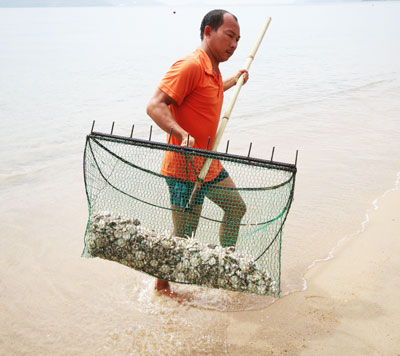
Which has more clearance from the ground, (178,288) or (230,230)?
(230,230)

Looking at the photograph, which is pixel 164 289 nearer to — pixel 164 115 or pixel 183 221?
pixel 183 221

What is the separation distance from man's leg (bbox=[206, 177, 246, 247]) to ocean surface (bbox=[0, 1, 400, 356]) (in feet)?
1.96

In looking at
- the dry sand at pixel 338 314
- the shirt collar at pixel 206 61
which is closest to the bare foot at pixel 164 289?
the dry sand at pixel 338 314

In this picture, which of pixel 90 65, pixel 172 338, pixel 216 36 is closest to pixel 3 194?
pixel 172 338

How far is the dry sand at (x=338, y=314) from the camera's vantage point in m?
2.63

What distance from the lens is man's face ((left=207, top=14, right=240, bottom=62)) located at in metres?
2.54

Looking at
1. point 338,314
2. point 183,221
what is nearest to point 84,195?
point 183,221

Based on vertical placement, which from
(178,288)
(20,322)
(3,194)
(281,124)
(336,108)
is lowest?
(20,322)

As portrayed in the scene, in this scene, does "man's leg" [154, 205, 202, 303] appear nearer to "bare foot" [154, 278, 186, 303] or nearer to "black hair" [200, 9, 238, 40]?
"bare foot" [154, 278, 186, 303]

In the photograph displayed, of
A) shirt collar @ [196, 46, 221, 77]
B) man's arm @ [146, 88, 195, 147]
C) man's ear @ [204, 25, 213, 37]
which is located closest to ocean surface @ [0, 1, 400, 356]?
man's arm @ [146, 88, 195, 147]

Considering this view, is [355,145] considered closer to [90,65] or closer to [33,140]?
[33,140]

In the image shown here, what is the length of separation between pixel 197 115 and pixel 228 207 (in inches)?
23.8

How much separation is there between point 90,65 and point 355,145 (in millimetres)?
11627

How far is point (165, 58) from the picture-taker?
1794 cm
